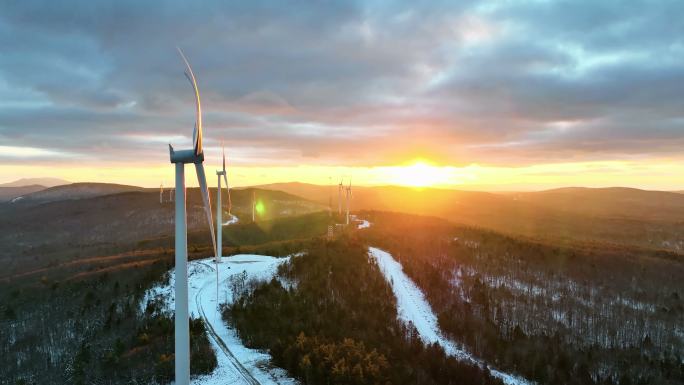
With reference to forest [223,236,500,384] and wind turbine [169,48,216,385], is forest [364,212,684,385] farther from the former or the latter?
wind turbine [169,48,216,385]

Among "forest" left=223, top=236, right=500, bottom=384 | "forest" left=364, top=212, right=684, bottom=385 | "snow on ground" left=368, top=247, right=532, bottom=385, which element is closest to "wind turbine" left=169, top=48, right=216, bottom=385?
"forest" left=223, top=236, right=500, bottom=384

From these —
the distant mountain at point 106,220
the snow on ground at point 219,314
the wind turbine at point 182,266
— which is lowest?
the distant mountain at point 106,220

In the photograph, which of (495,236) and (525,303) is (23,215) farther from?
(525,303)

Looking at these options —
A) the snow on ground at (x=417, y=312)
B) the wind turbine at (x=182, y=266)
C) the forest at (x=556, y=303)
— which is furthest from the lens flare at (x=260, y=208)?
the wind turbine at (x=182, y=266)

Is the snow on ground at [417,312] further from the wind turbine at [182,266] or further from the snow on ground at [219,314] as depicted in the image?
the wind turbine at [182,266]

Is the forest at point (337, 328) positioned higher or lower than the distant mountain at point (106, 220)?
higher

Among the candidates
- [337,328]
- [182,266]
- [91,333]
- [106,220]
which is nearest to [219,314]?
[337,328]

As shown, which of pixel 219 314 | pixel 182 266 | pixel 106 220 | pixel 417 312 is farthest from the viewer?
pixel 106 220

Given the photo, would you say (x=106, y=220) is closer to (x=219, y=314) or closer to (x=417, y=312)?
(x=219, y=314)
